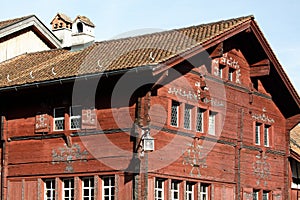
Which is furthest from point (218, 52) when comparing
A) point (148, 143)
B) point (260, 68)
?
point (148, 143)

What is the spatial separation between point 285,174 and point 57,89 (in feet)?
34.6

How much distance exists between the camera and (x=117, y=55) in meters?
26.4

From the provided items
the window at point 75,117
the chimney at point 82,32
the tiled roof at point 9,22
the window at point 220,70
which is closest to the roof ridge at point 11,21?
the tiled roof at point 9,22

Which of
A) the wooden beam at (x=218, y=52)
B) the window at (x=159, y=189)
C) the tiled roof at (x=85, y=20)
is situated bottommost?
the window at (x=159, y=189)

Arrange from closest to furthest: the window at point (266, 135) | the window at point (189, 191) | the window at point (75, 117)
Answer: the window at point (75, 117) → the window at point (189, 191) → the window at point (266, 135)

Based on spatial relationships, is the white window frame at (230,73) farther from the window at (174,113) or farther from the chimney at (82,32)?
the chimney at (82,32)

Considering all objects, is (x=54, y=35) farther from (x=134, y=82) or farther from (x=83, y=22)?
(x=134, y=82)

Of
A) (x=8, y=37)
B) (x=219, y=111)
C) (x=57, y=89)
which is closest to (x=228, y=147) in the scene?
(x=219, y=111)

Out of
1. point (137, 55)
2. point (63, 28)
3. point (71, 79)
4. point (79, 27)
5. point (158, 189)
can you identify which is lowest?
point (158, 189)

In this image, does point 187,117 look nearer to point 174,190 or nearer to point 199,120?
point 199,120

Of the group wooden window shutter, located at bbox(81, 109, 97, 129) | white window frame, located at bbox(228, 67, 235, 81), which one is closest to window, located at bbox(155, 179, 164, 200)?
wooden window shutter, located at bbox(81, 109, 97, 129)

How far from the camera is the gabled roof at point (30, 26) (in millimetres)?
33672

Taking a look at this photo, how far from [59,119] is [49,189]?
234 cm

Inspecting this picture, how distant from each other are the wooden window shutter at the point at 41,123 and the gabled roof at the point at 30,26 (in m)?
8.19
